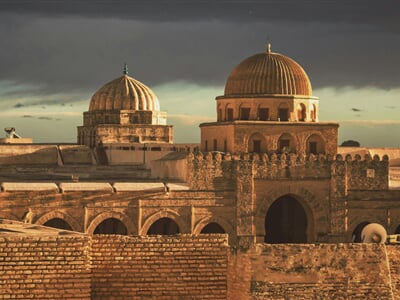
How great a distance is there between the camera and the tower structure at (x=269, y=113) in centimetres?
4722

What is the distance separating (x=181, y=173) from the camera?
44875 mm

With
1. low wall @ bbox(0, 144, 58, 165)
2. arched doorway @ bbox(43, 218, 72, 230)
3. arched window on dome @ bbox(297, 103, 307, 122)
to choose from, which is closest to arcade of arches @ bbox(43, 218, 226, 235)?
arched doorway @ bbox(43, 218, 72, 230)

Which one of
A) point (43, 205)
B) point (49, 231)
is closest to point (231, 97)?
Answer: point (43, 205)

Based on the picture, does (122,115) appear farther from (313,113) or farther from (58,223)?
(58,223)

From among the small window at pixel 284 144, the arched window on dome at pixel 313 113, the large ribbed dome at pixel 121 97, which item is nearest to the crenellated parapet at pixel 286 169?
the small window at pixel 284 144

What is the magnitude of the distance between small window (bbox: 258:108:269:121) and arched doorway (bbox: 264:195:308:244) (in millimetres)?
3504

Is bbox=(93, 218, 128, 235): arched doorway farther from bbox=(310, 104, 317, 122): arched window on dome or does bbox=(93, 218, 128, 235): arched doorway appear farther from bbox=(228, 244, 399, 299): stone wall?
bbox=(228, 244, 399, 299): stone wall

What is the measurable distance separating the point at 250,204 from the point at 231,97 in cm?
615

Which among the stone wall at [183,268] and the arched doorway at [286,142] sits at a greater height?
the arched doorway at [286,142]

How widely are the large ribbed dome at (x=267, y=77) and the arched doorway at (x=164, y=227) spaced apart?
6088mm

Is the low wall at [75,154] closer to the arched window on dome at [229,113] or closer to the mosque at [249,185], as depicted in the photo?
the mosque at [249,185]

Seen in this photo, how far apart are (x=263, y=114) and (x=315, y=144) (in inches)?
93.4

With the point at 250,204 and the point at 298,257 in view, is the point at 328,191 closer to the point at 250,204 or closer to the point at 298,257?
the point at 250,204

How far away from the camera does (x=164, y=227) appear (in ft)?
151
